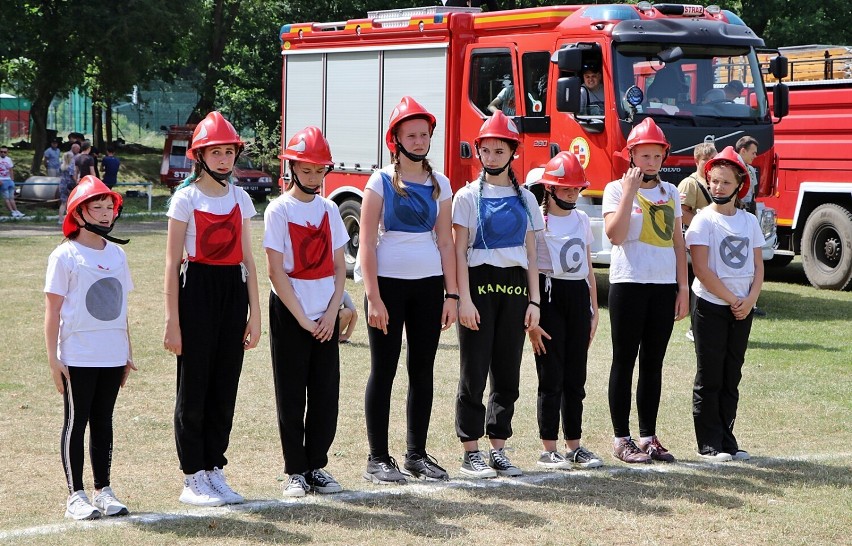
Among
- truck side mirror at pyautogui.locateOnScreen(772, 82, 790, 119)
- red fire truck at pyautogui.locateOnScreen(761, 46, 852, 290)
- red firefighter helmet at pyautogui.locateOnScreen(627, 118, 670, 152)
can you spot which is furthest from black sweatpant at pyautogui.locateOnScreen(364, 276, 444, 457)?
red fire truck at pyautogui.locateOnScreen(761, 46, 852, 290)

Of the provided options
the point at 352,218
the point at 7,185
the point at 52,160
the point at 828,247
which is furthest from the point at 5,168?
the point at 828,247

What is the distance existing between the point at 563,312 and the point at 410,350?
3.08ft

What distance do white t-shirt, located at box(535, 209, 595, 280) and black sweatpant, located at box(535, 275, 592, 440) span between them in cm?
5

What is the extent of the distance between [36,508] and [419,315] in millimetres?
2068

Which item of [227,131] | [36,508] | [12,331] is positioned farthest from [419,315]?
[12,331]

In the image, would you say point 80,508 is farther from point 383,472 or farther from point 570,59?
point 570,59

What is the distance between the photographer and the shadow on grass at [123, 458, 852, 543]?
5.24 meters

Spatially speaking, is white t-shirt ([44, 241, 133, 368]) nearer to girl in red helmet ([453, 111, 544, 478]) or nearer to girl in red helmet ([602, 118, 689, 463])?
girl in red helmet ([453, 111, 544, 478])

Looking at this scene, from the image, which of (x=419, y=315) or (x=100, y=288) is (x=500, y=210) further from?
A: (x=100, y=288)

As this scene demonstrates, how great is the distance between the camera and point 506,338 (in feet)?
20.4

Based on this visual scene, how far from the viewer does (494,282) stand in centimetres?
616

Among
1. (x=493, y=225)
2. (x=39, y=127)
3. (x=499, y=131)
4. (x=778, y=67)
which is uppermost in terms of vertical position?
(x=778, y=67)

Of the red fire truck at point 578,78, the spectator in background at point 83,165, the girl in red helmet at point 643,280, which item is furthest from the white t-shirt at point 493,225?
the spectator in background at point 83,165

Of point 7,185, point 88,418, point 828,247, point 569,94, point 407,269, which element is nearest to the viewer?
point 88,418
